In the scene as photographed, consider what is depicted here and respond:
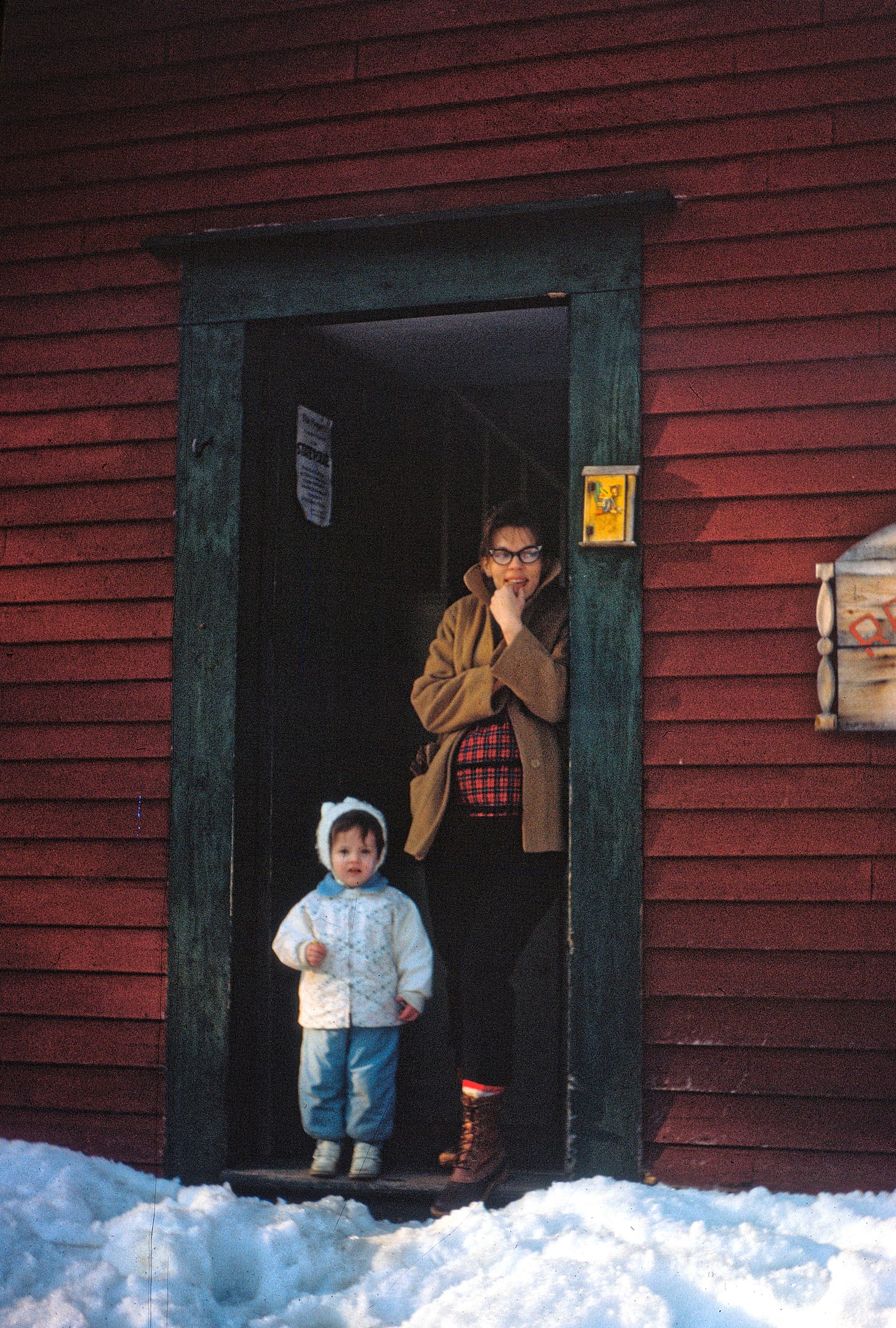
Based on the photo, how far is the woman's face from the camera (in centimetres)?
394

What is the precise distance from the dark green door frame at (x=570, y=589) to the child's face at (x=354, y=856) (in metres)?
0.32

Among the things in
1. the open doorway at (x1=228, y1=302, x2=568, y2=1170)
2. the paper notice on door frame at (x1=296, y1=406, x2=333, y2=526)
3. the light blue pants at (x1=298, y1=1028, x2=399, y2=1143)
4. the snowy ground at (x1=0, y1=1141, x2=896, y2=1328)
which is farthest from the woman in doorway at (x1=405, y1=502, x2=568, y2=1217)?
the paper notice on door frame at (x1=296, y1=406, x2=333, y2=526)

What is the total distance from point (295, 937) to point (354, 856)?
288mm

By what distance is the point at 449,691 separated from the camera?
3947 millimetres

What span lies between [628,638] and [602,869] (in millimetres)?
638

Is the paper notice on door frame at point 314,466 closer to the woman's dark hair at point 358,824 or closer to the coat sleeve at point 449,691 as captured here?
the coat sleeve at point 449,691

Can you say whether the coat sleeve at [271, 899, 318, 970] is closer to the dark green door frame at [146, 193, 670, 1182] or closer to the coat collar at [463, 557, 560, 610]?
the dark green door frame at [146, 193, 670, 1182]

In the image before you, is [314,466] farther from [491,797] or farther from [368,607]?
[491,797]

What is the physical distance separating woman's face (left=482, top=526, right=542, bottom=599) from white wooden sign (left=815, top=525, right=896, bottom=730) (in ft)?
2.69

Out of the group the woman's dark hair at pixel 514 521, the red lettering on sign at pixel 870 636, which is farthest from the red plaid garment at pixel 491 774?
the red lettering on sign at pixel 870 636

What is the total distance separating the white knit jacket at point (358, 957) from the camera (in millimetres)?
3885

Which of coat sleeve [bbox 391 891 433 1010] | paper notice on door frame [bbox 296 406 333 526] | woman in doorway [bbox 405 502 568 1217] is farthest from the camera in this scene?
paper notice on door frame [bbox 296 406 333 526]

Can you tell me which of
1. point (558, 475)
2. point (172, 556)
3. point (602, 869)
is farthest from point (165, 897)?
point (558, 475)

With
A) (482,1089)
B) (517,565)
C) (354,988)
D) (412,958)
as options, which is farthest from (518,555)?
(482,1089)
